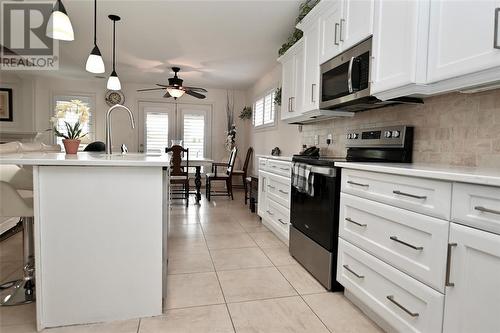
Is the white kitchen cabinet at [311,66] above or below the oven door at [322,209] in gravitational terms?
above

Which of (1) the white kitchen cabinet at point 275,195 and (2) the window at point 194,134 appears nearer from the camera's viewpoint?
(1) the white kitchen cabinet at point 275,195

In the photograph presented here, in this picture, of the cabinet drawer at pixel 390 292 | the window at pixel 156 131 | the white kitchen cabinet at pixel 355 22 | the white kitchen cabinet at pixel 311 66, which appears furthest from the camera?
the window at pixel 156 131

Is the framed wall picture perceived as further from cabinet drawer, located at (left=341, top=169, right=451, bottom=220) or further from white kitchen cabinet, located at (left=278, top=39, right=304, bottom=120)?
cabinet drawer, located at (left=341, top=169, right=451, bottom=220)

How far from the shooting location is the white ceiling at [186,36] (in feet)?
10.2

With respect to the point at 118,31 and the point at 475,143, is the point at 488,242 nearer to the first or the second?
the point at 475,143

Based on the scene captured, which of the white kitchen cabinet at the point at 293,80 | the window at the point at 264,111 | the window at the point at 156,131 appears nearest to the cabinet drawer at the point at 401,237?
the white kitchen cabinet at the point at 293,80

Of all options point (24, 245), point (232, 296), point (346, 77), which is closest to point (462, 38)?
point (346, 77)

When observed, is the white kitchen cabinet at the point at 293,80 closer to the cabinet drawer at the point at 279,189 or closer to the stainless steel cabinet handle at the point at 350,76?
the cabinet drawer at the point at 279,189

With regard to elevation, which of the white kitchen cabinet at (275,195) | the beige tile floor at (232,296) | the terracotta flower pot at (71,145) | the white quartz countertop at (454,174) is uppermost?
the terracotta flower pot at (71,145)

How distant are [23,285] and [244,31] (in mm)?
3388

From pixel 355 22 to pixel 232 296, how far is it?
2.15 m

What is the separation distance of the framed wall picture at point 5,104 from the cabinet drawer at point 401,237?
7.26m

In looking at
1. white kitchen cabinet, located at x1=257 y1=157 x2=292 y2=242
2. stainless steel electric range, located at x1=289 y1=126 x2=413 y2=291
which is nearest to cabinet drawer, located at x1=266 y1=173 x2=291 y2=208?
white kitchen cabinet, located at x1=257 y1=157 x2=292 y2=242

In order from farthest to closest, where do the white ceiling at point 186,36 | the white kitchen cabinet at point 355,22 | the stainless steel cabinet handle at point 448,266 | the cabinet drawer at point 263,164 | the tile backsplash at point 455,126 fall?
the cabinet drawer at point 263,164, the white ceiling at point 186,36, the white kitchen cabinet at point 355,22, the tile backsplash at point 455,126, the stainless steel cabinet handle at point 448,266
